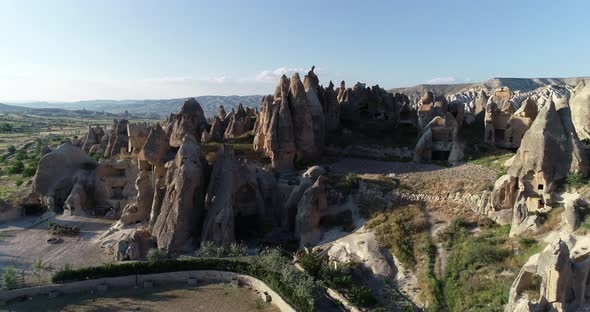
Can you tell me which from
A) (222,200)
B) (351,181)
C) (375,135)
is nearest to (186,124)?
(222,200)

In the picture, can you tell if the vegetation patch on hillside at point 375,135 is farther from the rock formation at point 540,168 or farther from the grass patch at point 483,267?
the grass patch at point 483,267

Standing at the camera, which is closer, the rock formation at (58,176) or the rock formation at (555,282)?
the rock formation at (555,282)

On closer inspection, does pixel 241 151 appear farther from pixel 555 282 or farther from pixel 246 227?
pixel 555 282

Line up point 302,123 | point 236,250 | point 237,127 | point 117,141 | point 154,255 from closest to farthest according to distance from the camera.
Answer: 1. point 154,255
2. point 236,250
3. point 302,123
4. point 237,127
5. point 117,141

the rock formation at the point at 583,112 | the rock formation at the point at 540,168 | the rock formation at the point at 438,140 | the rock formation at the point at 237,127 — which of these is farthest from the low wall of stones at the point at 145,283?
the rock formation at the point at 583,112

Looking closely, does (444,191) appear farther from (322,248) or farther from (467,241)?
(322,248)

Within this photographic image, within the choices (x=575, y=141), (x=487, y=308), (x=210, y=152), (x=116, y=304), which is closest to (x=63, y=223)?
(x=210, y=152)

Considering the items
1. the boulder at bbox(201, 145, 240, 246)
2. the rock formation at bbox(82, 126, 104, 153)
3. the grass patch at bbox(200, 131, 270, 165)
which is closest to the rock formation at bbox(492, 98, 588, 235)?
the boulder at bbox(201, 145, 240, 246)
